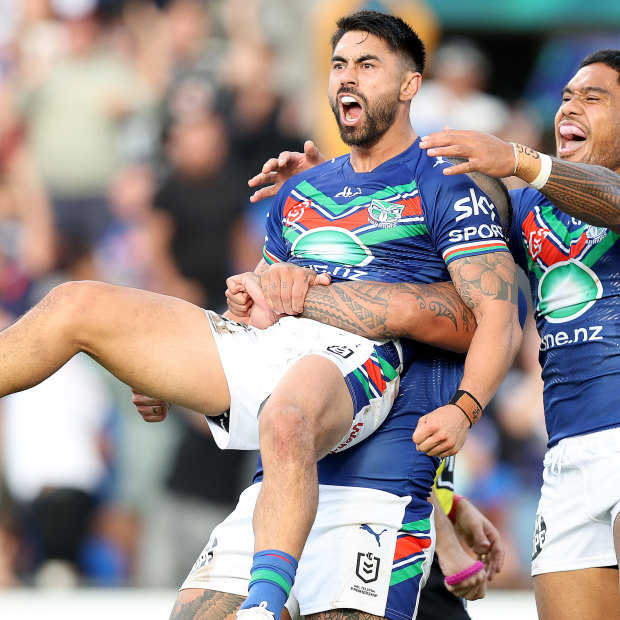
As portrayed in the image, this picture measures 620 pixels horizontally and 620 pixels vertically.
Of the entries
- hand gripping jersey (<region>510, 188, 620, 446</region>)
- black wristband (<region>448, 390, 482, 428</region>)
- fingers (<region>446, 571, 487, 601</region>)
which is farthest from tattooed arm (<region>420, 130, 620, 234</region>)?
fingers (<region>446, 571, 487, 601</region>)

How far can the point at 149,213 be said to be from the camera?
25.5 feet

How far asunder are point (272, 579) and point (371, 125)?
1749mm

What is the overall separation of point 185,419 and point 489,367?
14.1ft

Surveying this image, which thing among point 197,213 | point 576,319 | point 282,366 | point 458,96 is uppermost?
point 458,96

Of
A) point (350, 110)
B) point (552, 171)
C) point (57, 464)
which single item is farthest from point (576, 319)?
point (57, 464)

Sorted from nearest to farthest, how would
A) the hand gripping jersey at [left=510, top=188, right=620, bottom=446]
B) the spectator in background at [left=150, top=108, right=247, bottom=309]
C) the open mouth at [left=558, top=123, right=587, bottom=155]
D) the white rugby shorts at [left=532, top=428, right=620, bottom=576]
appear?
the white rugby shorts at [left=532, top=428, right=620, bottom=576] → the hand gripping jersey at [left=510, top=188, right=620, bottom=446] → the open mouth at [left=558, top=123, right=587, bottom=155] → the spectator in background at [left=150, top=108, right=247, bottom=309]

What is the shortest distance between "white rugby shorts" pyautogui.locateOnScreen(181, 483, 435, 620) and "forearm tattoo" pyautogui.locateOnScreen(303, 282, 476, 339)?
1.85 feet

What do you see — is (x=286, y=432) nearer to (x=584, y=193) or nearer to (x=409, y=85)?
(x=584, y=193)

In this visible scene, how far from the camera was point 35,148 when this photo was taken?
8086mm

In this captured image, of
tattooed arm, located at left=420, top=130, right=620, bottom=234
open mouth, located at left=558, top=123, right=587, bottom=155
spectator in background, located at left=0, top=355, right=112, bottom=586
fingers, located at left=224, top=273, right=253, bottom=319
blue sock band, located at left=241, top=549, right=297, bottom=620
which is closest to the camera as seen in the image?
blue sock band, located at left=241, top=549, right=297, bottom=620

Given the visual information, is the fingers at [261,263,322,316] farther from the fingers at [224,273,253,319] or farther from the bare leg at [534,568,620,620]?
the bare leg at [534,568,620,620]

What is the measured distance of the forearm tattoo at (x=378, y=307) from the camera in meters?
3.51

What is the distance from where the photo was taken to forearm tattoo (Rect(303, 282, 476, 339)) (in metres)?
3.51

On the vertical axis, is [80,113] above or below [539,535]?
above
